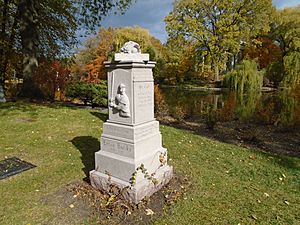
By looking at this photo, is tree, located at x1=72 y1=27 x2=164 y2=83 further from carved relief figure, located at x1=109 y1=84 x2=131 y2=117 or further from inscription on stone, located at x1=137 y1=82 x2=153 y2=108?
carved relief figure, located at x1=109 y1=84 x2=131 y2=117

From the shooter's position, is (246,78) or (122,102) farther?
(246,78)

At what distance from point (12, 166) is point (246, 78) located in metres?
24.1

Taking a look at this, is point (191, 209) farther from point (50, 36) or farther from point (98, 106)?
point (50, 36)

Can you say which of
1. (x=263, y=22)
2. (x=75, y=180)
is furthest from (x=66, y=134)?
(x=263, y=22)

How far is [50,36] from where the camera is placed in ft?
43.7

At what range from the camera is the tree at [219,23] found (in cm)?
2530

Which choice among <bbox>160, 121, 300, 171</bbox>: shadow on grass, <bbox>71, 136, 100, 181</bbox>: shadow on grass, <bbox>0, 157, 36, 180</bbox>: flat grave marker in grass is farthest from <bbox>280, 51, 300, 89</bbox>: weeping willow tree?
<bbox>0, 157, 36, 180</bbox>: flat grave marker in grass

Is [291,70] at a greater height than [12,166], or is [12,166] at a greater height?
[291,70]

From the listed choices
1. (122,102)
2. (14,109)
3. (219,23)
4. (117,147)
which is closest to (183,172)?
(117,147)

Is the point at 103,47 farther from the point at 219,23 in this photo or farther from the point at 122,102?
the point at 122,102

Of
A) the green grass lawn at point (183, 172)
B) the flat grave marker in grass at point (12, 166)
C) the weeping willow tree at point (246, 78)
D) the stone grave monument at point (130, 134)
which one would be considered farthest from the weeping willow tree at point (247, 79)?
the flat grave marker in grass at point (12, 166)

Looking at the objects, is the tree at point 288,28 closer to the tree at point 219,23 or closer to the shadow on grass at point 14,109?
the tree at point 219,23

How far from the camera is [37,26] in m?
11.7

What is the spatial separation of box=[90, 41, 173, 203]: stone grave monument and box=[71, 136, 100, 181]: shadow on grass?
802 mm
